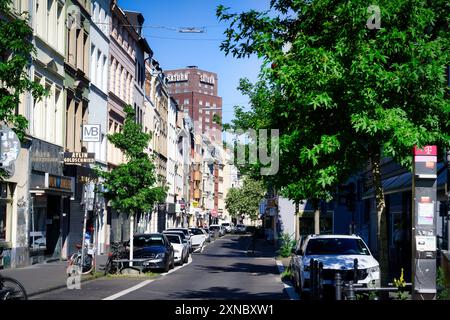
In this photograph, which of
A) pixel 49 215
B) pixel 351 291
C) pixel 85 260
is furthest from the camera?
pixel 49 215

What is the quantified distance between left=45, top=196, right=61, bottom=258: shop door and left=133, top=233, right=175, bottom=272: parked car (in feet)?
16.3

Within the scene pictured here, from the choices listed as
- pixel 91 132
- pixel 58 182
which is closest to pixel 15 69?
pixel 58 182

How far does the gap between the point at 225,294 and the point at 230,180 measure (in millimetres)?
162514

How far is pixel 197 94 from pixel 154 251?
14116 cm

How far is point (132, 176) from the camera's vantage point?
95.8 feet

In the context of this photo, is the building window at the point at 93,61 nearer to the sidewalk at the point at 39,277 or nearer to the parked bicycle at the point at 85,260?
the sidewalk at the point at 39,277

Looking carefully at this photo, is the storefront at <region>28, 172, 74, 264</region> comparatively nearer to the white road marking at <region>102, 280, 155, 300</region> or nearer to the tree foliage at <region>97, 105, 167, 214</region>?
the tree foliage at <region>97, 105, 167, 214</region>

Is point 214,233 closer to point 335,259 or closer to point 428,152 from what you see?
point 335,259

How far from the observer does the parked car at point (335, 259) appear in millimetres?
16922

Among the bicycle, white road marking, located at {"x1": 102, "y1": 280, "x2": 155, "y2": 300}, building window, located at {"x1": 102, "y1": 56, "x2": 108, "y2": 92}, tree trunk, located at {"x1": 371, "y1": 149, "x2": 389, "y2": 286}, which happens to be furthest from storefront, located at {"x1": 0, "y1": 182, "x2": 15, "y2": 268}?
building window, located at {"x1": 102, "y1": 56, "x2": 108, "y2": 92}

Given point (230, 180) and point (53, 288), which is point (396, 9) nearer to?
point (53, 288)

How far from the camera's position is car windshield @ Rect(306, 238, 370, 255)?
734 inches

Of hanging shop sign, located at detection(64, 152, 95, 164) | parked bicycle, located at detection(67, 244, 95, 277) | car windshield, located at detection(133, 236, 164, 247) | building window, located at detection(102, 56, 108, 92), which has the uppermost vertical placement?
building window, located at detection(102, 56, 108, 92)

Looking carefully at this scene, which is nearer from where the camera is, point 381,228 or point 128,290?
point 381,228
